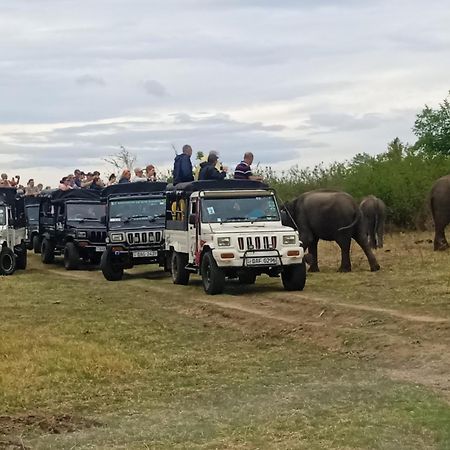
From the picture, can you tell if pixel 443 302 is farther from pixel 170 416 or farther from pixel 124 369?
pixel 170 416

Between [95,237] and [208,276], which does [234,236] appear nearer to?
[208,276]

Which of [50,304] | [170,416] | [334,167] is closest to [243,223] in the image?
[50,304]

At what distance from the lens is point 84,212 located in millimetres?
28484

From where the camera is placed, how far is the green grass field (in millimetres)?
8789

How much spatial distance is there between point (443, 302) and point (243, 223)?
15.3 feet

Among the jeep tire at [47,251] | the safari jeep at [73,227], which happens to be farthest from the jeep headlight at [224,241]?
the jeep tire at [47,251]

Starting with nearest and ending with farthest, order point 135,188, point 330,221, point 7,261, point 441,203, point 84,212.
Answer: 1. point 330,221
2. point 135,188
3. point 7,261
4. point 441,203
5. point 84,212

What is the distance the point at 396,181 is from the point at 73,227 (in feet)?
40.9

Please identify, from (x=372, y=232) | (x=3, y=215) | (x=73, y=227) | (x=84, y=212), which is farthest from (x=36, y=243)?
(x=372, y=232)

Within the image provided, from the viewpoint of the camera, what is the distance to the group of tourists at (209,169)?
21.6 meters

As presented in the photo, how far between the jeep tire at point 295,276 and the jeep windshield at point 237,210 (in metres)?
1.08

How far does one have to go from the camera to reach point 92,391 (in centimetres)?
1093

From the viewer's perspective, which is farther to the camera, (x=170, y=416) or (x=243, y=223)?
(x=243, y=223)

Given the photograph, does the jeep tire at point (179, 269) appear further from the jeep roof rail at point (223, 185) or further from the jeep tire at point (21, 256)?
the jeep tire at point (21, 256)
